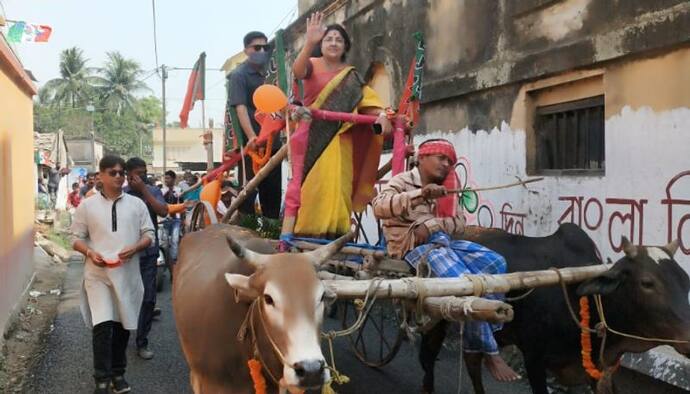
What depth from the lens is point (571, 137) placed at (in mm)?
6242

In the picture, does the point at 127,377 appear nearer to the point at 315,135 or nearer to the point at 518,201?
the point at 315,135

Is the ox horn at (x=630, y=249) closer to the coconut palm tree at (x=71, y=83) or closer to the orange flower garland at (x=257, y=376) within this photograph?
the orange flower garland at (x=257, y=376)

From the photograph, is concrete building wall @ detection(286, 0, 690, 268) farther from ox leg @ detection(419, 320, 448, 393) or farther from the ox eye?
ox leg @ detection(419, 320, 448, 393)

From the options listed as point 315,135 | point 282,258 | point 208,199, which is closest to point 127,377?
point 208,199

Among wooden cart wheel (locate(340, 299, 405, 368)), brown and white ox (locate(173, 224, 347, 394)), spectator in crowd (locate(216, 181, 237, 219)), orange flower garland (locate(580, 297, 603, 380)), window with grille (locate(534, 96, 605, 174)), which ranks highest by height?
window with grille (locate(534, 96, 605, 174))

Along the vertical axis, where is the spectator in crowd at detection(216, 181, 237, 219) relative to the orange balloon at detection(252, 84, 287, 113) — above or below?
below

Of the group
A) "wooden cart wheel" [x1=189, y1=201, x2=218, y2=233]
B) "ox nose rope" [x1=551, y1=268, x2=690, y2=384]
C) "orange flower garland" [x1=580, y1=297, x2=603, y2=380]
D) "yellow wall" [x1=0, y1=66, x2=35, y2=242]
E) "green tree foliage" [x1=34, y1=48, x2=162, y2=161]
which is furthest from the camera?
"green tree foliage" [x1=34, y1=48, x2=162, y2=161]

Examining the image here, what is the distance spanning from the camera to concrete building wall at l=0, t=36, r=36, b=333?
7289mm

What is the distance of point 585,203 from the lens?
5777 mm

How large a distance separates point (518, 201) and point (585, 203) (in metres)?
1.01

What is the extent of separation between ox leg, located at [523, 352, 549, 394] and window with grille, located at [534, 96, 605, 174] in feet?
6.65

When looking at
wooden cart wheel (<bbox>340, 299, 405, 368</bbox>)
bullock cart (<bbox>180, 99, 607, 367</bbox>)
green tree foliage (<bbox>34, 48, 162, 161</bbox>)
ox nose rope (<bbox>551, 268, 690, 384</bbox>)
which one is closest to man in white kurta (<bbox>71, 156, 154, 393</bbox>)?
bullock cart (<bbox>180, 99, 607, 367</bbox>)

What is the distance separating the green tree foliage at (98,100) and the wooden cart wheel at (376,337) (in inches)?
1824

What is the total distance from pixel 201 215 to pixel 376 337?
2232mm
